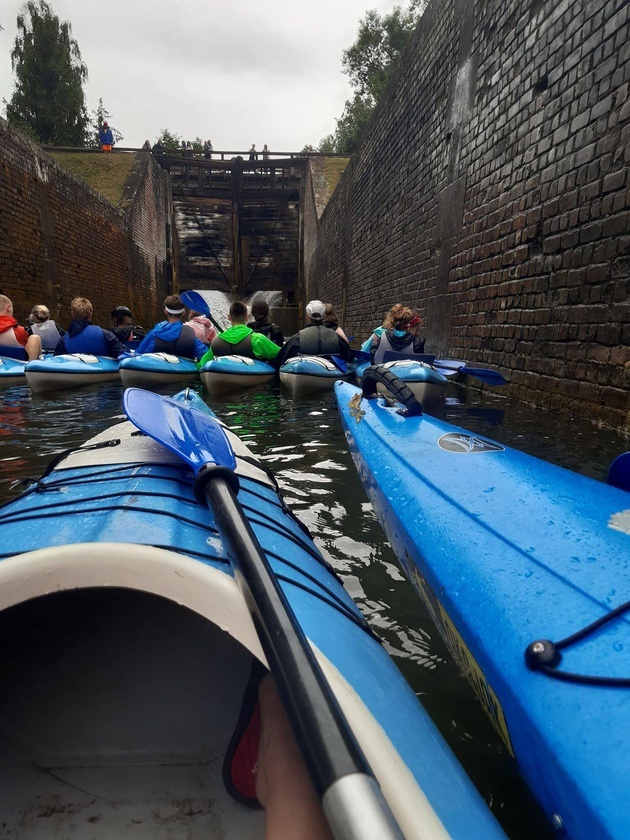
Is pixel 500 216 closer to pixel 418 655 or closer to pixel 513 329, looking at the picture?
pixel 513 329

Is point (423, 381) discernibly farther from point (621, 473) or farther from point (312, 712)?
point (312, 712)

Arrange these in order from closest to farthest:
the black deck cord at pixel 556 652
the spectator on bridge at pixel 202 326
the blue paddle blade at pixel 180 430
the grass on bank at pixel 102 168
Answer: the black deck cord at pixel 556 652, the blue paddle blade at pixel 180 430, the spectator on bridge at pixel 202 326, the grass on bank at pixel 102 168

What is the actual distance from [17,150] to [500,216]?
8.67 metres

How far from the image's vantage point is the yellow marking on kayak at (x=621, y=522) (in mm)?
1636

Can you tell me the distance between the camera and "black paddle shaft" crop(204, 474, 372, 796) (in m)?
0.68

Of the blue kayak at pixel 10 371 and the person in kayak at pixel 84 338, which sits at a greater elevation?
the person in kayak at pixel 84 338

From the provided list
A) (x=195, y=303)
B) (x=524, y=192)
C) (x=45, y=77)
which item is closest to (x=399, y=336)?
(x=524, y=192)

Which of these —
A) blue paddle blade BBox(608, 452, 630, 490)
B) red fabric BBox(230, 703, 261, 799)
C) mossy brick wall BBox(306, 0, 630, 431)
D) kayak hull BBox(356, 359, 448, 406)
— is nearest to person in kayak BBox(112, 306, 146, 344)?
mossy brick wall BBox(306, 0, 630, 431)

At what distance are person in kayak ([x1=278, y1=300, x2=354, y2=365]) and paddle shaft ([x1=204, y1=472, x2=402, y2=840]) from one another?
6357 millimetres

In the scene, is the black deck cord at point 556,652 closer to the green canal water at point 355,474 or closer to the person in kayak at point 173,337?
the green canal water at point 355,474

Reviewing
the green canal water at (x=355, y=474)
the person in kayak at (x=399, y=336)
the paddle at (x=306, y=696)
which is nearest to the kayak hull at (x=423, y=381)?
the green canal water at (x=355, y=474)

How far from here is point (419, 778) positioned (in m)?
0.83

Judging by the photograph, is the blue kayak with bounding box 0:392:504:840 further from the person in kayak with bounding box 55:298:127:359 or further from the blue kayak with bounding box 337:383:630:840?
the person in kayak with bounding box 55:298:127:359

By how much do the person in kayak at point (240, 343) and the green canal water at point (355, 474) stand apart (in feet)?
2.60
